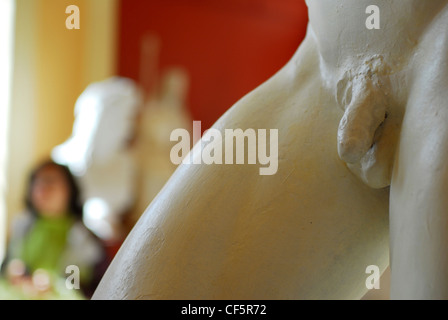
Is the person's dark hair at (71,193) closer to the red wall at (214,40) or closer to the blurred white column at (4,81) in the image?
the blurred white column at (4,81)

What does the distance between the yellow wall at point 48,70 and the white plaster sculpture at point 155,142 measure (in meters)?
0.40

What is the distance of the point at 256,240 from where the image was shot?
0.59m

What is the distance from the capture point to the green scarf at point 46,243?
265 cm

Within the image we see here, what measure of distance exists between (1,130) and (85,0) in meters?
1.03

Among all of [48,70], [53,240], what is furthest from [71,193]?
[48,70]

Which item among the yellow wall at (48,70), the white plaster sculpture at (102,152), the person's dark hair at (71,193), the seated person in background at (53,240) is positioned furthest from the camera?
the yellow wall at (48,70)

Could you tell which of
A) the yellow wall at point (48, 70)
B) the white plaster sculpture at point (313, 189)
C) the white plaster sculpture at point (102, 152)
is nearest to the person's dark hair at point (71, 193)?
the white plaster sculpture at point (102, 152)

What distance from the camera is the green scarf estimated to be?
2.65m

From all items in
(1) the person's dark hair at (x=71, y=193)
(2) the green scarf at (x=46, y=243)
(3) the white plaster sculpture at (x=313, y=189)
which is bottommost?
(2) the green scarf at (x=46, y=243)

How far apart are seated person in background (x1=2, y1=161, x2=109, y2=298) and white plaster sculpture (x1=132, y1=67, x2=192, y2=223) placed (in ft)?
4.83

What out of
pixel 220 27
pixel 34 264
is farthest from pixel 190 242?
pixel 220 27

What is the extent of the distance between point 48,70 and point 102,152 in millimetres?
852

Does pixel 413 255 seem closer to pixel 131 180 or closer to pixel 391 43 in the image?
pixel 391 43

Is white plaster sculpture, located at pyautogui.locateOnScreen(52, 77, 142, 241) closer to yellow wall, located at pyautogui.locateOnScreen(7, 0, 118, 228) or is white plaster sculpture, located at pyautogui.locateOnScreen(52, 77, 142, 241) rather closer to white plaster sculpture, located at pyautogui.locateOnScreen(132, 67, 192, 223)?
white plaster sculpture, located at pyautogui.locateOnScreen(132, 67, 192, 223)
